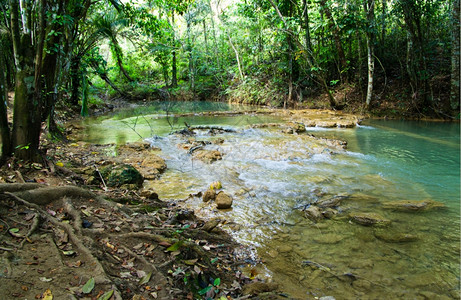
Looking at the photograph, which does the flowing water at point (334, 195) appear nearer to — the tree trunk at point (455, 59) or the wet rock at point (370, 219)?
the wet rock at point (370, 219)

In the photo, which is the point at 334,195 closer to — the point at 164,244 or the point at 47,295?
the point at 164,244

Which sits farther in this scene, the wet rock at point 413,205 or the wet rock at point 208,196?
the wet rock at point 208,196

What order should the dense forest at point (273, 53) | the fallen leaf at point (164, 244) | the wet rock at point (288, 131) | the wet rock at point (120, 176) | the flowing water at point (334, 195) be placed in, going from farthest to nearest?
the wet rock at point (288, 131), the wet rock at point (120, 176), the dense forest at point (273, 53), the flowing water at point (334, 195), the fallen leaf at point (164, 244)

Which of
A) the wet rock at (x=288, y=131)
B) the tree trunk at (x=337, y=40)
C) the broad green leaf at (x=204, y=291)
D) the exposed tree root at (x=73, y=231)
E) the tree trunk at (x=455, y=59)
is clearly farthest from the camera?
the tree trunk at (x=337, y=40)

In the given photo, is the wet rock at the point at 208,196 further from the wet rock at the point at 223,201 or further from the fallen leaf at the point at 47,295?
the fallen leaf at the point at 47,295

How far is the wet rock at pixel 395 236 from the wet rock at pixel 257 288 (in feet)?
6.76

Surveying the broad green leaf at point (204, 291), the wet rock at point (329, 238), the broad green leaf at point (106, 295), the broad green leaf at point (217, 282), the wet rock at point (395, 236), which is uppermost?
the broad green leaf at point (106, 295)

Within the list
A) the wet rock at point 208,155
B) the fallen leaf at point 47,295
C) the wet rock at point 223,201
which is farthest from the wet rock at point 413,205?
the fallen leaf at point 47,295

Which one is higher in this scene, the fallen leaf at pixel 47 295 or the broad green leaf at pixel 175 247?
the fallen leaf at pixel 47 295

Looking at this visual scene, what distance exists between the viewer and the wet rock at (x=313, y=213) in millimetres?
4592

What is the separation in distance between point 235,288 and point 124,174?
11.5 feet

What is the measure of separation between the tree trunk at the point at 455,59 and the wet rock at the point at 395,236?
1184cm

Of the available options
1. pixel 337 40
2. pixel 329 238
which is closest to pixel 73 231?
pixel 329 238

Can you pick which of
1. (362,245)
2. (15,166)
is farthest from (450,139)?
(15,166)
